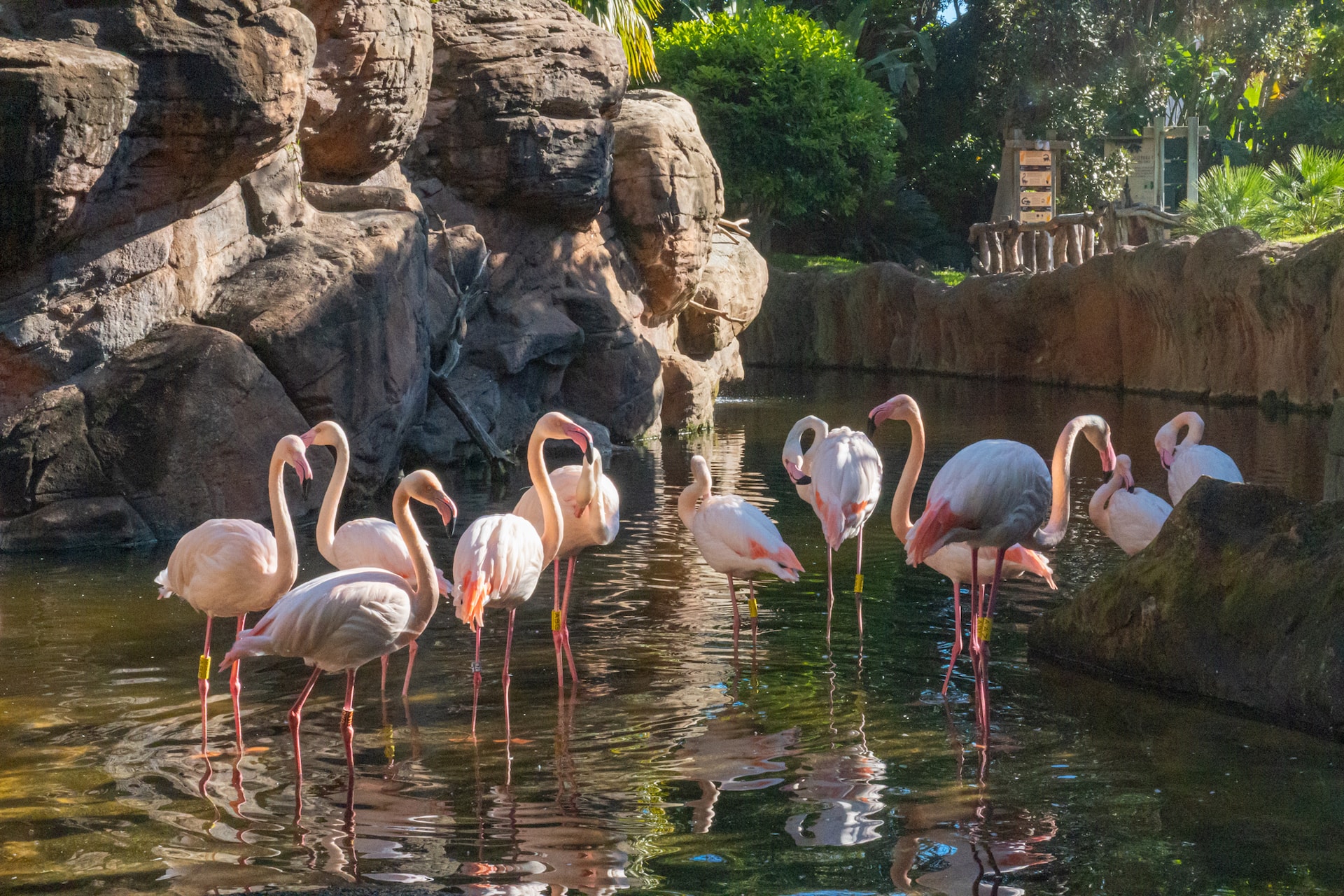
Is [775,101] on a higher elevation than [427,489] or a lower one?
higher

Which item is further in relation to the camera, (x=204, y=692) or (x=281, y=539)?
(x=281, y=539)

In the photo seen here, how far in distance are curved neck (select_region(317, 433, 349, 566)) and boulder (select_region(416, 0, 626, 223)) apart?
28.3ft

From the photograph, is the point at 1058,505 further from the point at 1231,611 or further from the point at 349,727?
the point at 349,727

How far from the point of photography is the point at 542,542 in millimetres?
6000

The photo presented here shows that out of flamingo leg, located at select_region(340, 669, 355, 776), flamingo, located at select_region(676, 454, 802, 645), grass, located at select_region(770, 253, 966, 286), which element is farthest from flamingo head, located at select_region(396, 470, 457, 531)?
grass, located at select_region(770, 253, 966, 286)

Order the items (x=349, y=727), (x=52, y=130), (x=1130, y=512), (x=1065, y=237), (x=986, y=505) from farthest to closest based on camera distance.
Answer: (x=1065, y=237), (x=52, y=130), (x=1130, y=512), (x=986, y=505), (x=349, y=727)

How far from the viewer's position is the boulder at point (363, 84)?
11.2 metres

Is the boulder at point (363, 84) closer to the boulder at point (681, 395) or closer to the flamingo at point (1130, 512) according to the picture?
the boulder at point (681, 395)

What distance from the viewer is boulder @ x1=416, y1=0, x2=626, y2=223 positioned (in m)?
13.7

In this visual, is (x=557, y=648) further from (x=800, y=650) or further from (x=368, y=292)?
(x=368, y=292)

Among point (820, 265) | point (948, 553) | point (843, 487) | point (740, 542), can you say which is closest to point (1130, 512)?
point (948, 553)

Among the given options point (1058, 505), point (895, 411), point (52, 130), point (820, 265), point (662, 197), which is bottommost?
point (1058, 505)

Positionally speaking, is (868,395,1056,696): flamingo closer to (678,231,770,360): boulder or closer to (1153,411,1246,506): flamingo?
(1153,411,1246,506): flamingo

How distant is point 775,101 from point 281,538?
21427mm
